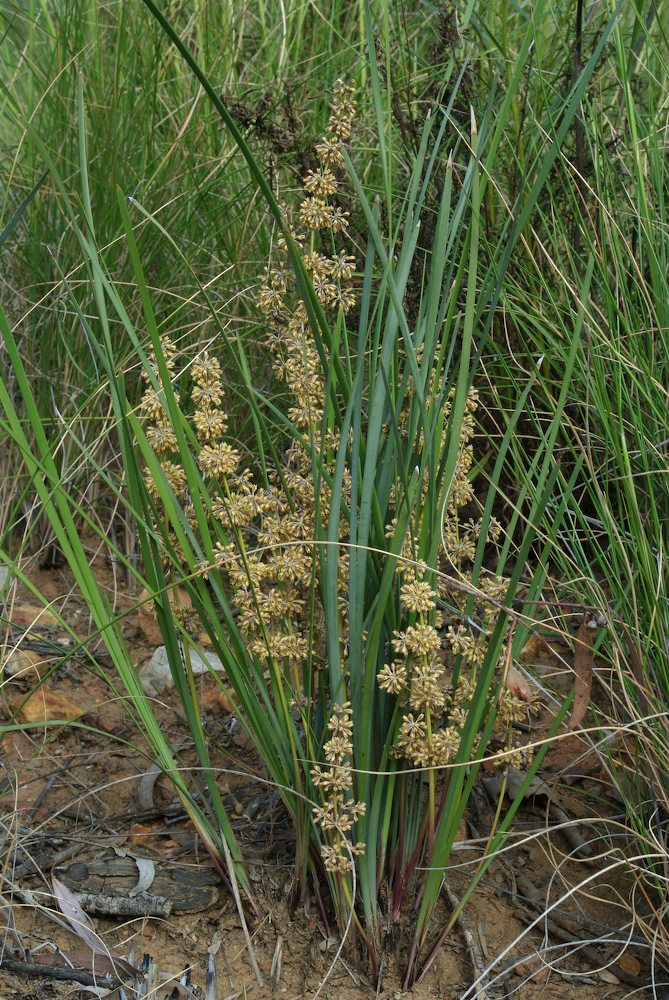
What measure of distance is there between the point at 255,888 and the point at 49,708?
749mm

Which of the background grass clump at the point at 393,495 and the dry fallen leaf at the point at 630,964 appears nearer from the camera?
the background grass clump at the point at 393,495

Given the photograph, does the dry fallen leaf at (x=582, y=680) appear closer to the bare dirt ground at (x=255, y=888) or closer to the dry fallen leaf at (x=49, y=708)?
the bare dirt ground at (x=255, y=888)

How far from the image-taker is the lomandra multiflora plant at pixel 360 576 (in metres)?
1.50

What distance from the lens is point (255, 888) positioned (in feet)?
5.87

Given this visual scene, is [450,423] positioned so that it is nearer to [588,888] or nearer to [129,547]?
[588,888]

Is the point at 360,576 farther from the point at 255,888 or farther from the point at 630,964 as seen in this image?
the point at 630,964

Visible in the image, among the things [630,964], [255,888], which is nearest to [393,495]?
[255,888]

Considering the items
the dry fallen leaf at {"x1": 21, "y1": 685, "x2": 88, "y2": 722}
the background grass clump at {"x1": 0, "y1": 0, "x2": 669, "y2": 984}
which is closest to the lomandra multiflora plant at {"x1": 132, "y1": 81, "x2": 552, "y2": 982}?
the background grass clump at {"x1": 0, "y1": 0, "x2": 669, "y2": 984}

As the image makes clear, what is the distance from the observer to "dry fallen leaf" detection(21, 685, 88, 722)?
2.29 meters

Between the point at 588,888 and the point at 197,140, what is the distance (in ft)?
7.28

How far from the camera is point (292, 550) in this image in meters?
1.64

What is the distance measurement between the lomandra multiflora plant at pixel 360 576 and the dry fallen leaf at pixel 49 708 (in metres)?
0.69

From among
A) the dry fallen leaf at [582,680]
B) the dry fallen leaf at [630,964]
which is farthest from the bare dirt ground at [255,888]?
the dry fallen leaf at [582,680]

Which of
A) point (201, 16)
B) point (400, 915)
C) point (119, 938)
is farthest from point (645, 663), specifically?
point (201, 16)
